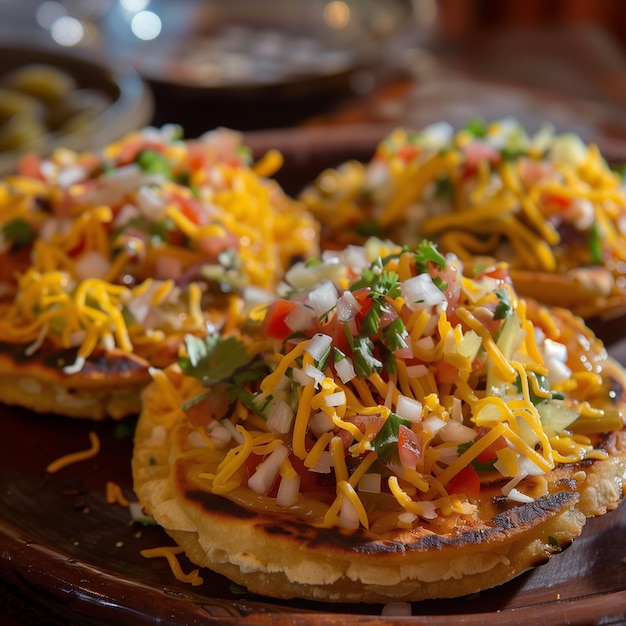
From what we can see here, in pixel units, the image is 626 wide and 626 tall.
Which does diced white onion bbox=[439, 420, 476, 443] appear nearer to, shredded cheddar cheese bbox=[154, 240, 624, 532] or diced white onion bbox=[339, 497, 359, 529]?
shredded cheddar cheese bbox=[154, 240, 624, 532]

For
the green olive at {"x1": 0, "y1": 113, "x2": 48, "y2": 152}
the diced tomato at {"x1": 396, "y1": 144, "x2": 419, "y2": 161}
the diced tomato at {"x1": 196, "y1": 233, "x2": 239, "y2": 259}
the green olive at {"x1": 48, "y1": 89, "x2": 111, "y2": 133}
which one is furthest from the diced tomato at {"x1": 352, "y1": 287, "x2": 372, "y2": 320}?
the green olive at {"x1": 48, "y1": 89, "x2": 111, "y2": 133}

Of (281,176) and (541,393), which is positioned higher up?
(541,393)

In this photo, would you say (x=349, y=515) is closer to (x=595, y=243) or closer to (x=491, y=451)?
(x=491, y=451)

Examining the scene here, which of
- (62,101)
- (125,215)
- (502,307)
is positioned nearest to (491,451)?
(502,307)

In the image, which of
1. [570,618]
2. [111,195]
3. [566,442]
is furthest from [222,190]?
[570,618]

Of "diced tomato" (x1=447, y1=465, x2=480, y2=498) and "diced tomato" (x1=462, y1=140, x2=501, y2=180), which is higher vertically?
"diced tomato" (x1=462, y1=140, x2=501, y2=180)

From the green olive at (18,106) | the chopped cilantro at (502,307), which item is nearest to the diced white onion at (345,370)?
the chopped cilantro at (502,307)

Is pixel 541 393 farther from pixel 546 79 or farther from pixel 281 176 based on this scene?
pixel 546 79
